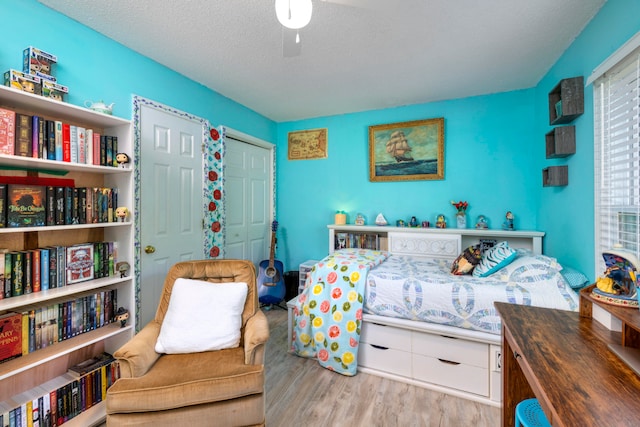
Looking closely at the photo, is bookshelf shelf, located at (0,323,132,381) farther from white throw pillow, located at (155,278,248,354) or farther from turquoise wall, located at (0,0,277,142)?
turquoise wall, located at (0,0,277,142)

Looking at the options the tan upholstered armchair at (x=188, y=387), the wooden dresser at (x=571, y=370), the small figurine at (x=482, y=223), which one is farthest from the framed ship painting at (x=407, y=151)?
the tan upholstered armchair at (x=188, y=387)

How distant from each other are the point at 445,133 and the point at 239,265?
2.71m

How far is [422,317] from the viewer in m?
2.03

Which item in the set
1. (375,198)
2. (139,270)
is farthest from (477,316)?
(139,270)

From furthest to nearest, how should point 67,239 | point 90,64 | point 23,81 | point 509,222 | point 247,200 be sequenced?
point 247,200 → point 509,222 → point 90,64 → point 67,239 → point 23,81

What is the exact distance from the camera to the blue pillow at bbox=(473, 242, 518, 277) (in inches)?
82.0

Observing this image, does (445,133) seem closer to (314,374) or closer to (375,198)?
(375,198)

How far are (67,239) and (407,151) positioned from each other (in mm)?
3259

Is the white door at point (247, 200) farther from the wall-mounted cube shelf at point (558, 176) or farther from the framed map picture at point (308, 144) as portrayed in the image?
the wall-mounted cube shelf at point (558, 176)

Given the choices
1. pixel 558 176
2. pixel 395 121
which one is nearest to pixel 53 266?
pixel 395 121

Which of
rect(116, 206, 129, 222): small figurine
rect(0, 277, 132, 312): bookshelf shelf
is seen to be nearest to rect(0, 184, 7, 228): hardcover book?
rect(0, 277, 132, 312): bookshelf shelf

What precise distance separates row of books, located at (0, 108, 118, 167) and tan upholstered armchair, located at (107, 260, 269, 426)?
1129 mm

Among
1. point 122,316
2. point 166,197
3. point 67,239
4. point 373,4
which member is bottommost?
point 122,316

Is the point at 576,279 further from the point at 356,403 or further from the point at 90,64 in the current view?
the point at 90,64
